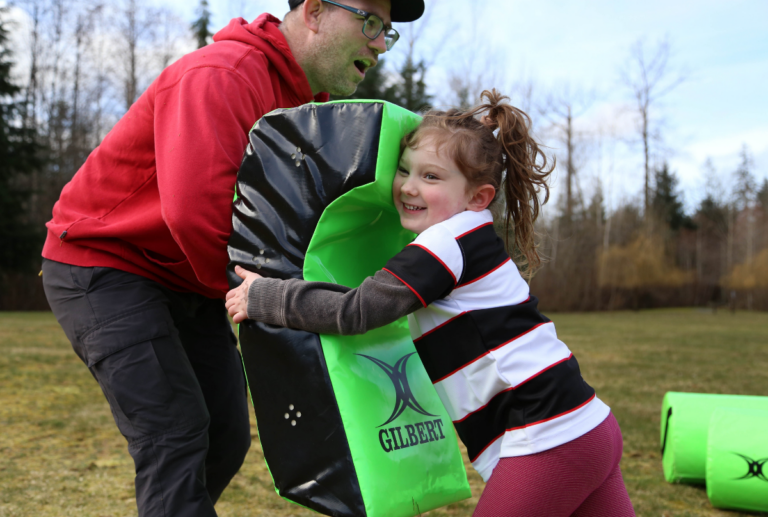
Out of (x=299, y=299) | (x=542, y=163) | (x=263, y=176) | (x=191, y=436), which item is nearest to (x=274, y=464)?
(x=191, y=436)

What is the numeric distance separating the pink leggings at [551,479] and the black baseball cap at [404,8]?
1872 millimetres

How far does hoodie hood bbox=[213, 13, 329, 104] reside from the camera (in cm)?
245

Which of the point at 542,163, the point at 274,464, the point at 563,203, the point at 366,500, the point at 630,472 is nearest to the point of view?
the point at 366,500

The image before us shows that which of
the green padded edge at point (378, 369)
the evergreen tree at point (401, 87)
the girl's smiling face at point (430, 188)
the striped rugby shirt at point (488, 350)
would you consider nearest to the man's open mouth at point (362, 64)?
the green padded edge at point (378, 369)

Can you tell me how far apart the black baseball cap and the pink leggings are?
187cm

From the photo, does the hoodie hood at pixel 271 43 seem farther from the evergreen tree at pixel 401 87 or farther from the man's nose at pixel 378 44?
the evergreen tree at pixel 401 87

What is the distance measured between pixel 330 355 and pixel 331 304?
18 centimetres

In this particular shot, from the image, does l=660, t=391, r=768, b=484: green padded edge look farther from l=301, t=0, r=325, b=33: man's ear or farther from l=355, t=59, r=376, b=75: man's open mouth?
l=301, t=0, r=325, b=33: man's ear

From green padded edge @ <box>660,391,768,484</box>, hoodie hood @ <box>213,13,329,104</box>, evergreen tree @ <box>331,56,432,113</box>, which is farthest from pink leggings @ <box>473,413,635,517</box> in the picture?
evergreen tree @ <box>331,56,432,113</box>

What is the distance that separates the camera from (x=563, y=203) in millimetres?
38031

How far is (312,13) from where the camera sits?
254 cm

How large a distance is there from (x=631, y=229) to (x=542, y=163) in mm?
41211

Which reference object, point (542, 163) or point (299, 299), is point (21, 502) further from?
point (542, 163)

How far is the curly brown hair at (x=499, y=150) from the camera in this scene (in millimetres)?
2031
